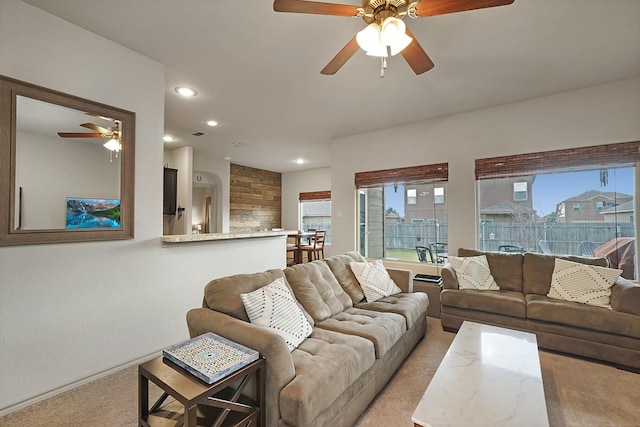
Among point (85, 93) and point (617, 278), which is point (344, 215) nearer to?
point (617, 278)

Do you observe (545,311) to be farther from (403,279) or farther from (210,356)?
(210,356)

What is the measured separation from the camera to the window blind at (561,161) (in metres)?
2.93

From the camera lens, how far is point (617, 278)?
103 inches

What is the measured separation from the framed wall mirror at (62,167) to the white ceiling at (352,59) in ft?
2.14

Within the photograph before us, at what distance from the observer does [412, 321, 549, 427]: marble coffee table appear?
1243mm

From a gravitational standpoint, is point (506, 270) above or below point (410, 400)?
above

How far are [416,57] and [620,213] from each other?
3022 millimetres

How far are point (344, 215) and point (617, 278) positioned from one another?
3331mm

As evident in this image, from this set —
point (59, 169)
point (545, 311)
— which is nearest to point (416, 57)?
point (545, 311)

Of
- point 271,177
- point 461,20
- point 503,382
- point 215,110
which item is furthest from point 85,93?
point 271,177

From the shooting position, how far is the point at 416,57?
1.98 m

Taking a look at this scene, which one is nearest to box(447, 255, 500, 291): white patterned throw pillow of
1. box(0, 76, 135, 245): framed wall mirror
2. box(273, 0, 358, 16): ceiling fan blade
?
box(273, 0, 358, 16): ceiling fan blade

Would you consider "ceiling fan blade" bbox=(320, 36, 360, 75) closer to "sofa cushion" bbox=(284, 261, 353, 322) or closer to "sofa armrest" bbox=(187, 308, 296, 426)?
"sofa cushion" bbox=(284, 261, 353, 322)

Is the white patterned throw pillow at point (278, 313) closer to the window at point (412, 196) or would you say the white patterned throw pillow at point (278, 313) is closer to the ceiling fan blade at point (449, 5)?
the ceiling fan blade at point (449, 5)
